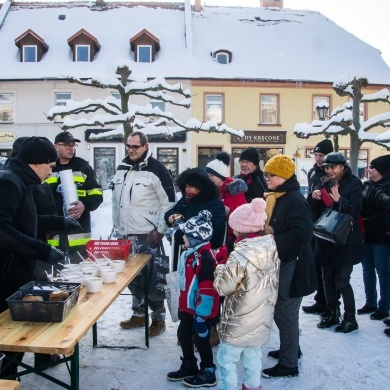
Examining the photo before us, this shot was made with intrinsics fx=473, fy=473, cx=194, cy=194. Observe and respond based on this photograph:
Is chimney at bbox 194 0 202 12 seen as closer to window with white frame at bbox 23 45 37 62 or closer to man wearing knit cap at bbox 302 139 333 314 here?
window with white frame at bbox 23 45 37 62

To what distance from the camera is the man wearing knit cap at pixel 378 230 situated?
15.5 feet

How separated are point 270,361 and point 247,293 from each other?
126cm

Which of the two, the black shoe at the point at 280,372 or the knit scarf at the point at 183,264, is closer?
the knit scarf at the point at 183,264

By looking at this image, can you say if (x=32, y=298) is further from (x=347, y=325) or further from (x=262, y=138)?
(x=262, y=138)

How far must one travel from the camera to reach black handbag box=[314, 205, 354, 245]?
428cm

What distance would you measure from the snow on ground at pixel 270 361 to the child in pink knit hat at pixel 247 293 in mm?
580

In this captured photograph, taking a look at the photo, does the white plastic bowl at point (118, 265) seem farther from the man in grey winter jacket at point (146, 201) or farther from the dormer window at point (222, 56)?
the dormer window at point (222, 56)

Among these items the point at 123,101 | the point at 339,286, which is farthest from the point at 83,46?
the point at 339,286

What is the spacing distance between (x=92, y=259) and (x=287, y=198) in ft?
5.40

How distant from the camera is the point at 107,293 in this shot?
3078 millimetres

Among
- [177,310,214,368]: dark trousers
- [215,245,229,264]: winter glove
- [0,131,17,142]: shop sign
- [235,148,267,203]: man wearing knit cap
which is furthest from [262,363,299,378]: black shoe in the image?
[0,131,17,142]: shop sign

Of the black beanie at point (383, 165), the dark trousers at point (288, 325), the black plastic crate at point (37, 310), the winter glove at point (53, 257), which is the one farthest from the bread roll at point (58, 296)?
the black beanie at point (383, 165)

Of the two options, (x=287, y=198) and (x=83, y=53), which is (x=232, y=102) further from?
(x=287, y=198)

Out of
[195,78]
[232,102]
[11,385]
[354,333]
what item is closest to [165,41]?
[195,78]
